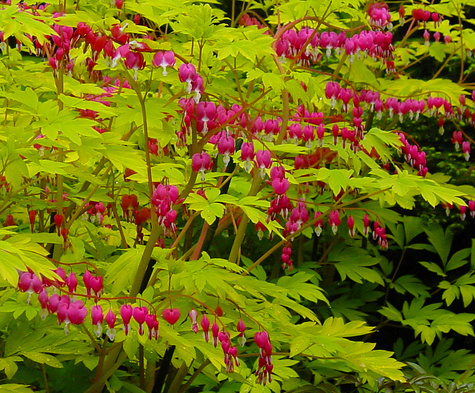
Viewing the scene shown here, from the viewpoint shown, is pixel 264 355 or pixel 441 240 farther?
pixel 441 240

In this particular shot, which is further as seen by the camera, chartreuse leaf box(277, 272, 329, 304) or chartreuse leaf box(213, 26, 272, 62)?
chartreuse leaf box(277, 272, 329, 304)

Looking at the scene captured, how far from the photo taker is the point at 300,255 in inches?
183

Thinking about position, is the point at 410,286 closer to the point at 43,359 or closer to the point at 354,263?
the point at 354,263

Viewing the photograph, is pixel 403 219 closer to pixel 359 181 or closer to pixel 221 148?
pixel 359 181

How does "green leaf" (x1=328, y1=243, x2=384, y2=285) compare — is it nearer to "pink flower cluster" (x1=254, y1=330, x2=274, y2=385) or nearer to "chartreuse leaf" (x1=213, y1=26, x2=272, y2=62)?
"pink flower cluster" (x1=254, y1=330, x2=274, y2=385)

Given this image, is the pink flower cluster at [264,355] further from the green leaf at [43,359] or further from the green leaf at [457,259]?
the green leaf at [457,259]

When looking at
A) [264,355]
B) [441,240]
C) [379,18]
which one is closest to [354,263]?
[441,240]

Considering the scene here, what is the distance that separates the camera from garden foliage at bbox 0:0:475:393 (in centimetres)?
247

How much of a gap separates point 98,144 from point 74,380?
115cm

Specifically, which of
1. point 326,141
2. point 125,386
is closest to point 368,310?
point 326,141

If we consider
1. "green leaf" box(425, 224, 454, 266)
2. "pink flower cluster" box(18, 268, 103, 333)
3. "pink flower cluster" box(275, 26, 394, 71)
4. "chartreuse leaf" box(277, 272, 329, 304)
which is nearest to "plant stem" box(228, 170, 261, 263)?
A: "chartreuse leaf" box(277, 272, 329, 304)

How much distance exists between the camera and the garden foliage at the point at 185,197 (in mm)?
2469

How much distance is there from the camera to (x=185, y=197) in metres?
2.70

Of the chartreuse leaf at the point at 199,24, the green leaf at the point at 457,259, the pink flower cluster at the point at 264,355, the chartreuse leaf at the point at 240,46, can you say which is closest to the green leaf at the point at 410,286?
the green leaf at the point at 457,259
